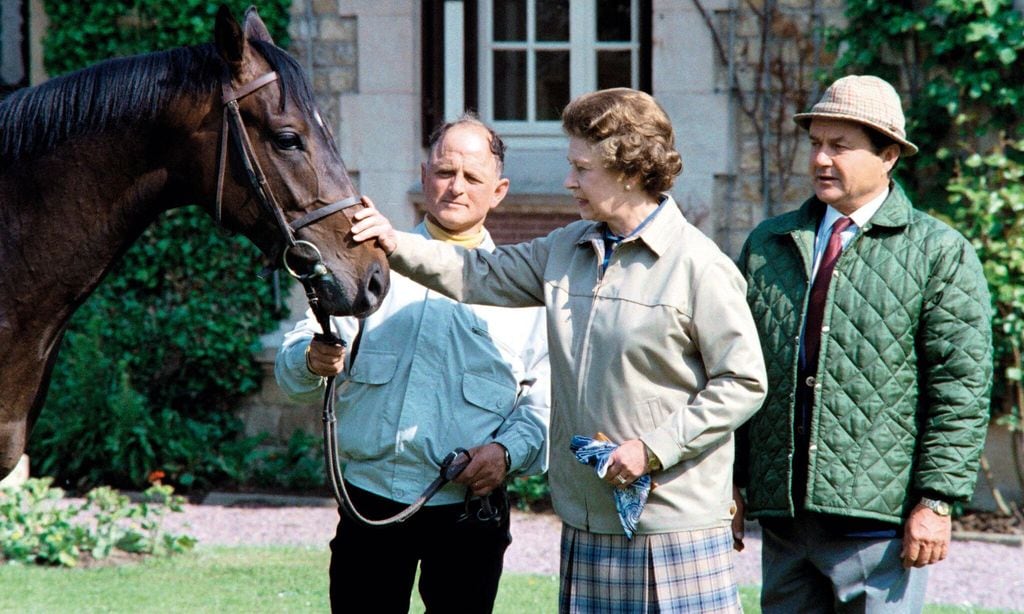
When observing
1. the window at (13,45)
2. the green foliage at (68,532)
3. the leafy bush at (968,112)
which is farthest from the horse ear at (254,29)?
the window at (13,45)

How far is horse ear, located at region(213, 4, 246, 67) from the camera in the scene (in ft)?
9.23

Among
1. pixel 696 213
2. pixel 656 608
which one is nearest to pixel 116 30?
pixel 696 213

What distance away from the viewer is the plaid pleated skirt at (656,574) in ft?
9.22

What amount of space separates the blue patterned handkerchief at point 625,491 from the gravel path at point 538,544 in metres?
3.17

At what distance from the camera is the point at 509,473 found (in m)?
3.20

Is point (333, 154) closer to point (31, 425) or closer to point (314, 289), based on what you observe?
point (314, 289)

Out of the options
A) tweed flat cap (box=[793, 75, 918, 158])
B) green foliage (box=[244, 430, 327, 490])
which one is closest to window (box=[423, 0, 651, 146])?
green foliage (box=[244, 430, 327, 490])

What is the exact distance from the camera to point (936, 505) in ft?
10.2

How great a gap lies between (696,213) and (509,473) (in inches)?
171

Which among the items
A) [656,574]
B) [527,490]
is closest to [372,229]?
[656,574]

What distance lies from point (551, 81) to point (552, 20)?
0.38m

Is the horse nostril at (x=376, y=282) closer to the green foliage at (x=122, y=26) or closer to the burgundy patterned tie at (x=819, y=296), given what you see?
the burgundy patterned tie at (x=819, y=296)

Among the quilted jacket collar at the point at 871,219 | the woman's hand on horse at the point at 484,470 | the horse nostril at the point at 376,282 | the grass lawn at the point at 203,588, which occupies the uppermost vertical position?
the quilted jacket collar at the point at 871,219

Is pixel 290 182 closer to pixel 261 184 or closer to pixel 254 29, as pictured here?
pixel 261 184
